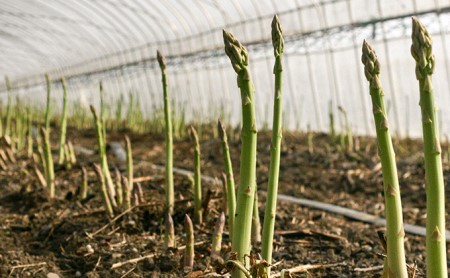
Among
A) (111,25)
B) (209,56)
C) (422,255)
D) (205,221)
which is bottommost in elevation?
(422,255)

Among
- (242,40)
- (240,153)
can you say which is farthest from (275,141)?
(242,40)

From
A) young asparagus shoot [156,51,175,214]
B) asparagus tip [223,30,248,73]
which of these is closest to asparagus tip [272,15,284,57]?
asparagus tip [223,30,248,73]

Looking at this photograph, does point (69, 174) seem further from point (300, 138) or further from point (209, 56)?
point (209, 56)

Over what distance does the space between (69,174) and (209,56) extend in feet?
29.3

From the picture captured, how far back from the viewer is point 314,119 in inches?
428

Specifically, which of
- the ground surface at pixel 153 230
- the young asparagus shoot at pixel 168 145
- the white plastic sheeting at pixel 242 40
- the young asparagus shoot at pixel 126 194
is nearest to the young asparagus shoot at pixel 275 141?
the ground surface at pixel 153 230

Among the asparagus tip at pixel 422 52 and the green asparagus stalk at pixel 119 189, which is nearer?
the asparagus tip at pixel 422 52

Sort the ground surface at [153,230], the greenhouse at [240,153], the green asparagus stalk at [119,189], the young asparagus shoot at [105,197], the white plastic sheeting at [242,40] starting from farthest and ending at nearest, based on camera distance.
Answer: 1. the white plastic sheeting at [242,40]
2. the green asparagus stalk at [119,189]
3. the young asparagus shoot at [105,197]
4. the ground surface at [153,230]
5. the greenhouse at [240,153]

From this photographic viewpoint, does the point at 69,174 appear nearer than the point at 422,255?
No

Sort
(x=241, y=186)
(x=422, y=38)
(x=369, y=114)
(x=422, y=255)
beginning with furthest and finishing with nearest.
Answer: (x=369, y=114) < (x=422, y=255) < (x=241, y=186) < (x=422, y=38)

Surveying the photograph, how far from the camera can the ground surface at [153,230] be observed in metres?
2.51

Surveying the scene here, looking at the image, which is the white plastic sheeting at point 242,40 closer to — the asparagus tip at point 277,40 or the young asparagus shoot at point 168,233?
the young asparagus shoot at point 168,233

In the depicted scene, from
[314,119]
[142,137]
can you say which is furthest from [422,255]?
[314,119]

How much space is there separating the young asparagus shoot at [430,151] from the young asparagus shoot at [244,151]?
43cm
